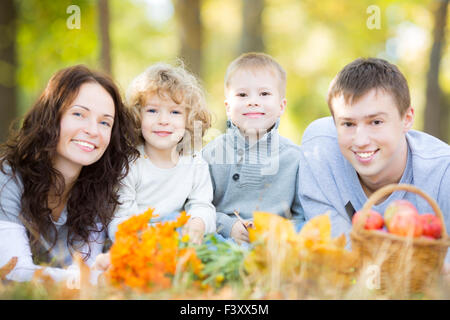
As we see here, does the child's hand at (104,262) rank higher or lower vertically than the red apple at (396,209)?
lower

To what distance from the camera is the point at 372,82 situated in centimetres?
286

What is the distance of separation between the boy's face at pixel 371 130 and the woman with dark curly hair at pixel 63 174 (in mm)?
1471

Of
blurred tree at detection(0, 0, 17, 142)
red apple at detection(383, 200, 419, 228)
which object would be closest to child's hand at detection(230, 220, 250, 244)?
red apple at detection(383, 200, 419, 228)

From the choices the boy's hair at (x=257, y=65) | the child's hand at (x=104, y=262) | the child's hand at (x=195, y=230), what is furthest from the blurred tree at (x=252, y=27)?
the child's hand at (x=104, y=262)

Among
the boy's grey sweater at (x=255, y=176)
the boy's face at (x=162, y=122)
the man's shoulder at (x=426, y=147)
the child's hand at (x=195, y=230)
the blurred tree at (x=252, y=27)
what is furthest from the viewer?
the blurred tree at (x=252, y=27)

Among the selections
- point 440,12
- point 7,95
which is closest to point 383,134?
point 440,12

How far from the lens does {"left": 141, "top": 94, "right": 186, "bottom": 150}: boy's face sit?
3172 mm

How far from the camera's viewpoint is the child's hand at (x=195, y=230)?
8.48 feet

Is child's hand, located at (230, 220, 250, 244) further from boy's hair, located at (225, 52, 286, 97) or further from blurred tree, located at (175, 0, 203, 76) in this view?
blurred tree, located at (175, 0, 203, 76)

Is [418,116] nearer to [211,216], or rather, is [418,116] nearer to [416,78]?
[416,78]

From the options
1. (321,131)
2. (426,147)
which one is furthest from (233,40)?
(426,147)

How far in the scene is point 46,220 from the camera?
2877mm

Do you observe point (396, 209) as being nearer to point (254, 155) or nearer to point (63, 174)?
point (254, 155)

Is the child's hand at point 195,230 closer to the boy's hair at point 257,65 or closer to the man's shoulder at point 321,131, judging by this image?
the man's shoulder at point 321,131
